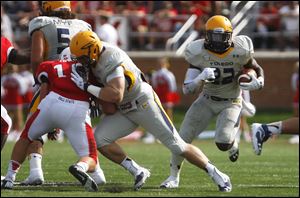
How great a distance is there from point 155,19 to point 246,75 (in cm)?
1206

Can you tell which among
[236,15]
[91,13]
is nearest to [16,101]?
[91,13]

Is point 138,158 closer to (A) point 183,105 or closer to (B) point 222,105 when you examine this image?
(B) point 222,105

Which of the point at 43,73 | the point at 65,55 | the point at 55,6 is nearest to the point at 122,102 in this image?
the point at 43,73

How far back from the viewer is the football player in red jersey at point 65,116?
740 cm

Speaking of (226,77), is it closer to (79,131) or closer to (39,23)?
(39,23)

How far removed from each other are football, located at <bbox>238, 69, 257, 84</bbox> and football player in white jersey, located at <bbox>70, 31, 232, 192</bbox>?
3.70 ft

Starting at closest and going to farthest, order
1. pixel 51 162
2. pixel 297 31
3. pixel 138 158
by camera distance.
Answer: pixel 51 162, pixel 138 158, pixel 297 31

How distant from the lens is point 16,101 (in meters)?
17.9

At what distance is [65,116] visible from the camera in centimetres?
738

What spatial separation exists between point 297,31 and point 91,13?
469cm

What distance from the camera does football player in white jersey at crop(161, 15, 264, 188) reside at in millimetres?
8641

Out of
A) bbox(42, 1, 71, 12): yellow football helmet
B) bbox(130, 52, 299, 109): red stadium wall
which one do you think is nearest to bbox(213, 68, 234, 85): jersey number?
bbox(42, 1, 71, 12): yellow football helmet

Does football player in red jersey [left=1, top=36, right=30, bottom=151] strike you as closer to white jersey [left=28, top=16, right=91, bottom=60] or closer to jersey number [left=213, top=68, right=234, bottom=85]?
white jersey [left=28, top=16, right=91, bottom=60]

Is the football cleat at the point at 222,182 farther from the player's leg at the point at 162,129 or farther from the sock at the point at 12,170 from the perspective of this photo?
the sock at the point at 12,170
